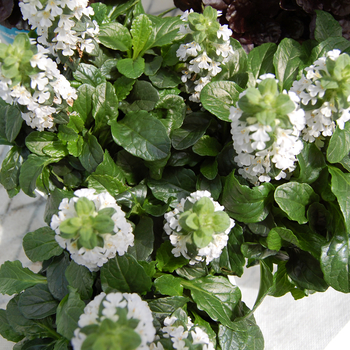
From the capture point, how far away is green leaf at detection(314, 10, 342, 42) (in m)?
0.91

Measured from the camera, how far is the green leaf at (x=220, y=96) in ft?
2.46

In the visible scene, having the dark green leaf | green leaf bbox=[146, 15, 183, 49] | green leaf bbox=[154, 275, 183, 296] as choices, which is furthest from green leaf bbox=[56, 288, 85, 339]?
green leaf bbox=[146, 15, 183, 49]

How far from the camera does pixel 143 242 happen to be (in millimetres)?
763

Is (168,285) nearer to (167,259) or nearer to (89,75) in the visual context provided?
(167,259)

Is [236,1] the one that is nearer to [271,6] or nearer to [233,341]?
[271,6]

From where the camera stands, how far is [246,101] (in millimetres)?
580

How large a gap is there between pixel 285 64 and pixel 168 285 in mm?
560

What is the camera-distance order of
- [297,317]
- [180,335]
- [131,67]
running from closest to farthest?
[180,335], [131,67], [297,317]

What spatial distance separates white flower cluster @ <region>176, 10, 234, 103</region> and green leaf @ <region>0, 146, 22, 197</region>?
443mm

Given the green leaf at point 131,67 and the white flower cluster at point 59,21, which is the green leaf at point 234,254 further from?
the white flower cluster at point 59,21

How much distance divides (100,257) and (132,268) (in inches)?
3.8

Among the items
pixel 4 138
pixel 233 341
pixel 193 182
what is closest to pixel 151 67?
pixel 193 182

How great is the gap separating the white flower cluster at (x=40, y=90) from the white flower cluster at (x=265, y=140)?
332 millimetres

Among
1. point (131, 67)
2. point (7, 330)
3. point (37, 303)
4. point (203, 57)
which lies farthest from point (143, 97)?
point (7, 330)
